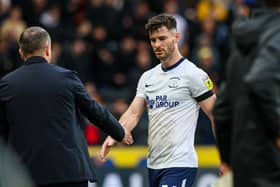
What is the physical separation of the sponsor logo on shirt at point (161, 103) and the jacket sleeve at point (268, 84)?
331 cm

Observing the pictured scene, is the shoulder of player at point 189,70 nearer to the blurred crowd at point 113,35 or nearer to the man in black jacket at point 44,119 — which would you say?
the man in black jacket at point 44,119

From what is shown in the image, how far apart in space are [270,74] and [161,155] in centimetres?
347

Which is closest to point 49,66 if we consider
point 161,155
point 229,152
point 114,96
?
point 161,155

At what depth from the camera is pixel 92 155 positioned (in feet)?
49.3

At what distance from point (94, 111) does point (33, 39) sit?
2.76ft

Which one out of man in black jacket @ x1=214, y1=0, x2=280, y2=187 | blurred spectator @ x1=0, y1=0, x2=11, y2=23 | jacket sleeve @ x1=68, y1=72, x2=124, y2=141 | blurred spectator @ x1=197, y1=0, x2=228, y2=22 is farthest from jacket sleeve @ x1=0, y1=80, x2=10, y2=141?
blurred spectator @ x1=197, y1=0, x2=228, y2=22

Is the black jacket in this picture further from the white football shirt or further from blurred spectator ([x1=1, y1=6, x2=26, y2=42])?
blurred spectator ([x1=1, y1=6, x2=26, y2=42])

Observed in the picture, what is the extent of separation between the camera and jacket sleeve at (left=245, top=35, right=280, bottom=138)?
5770mm

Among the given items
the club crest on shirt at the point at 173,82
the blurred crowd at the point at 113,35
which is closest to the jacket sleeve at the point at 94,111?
the club crest on shirt at the point at 173,82

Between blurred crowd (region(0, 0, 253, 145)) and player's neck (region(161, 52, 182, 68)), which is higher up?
player's neck (region(161, 52, 182, 68))

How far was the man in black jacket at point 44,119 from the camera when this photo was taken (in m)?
8.07

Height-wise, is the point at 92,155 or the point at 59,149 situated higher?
the point at 59,149

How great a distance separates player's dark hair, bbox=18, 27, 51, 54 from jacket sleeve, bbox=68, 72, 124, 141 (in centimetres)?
39

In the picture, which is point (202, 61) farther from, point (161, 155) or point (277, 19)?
point (277, 19)
